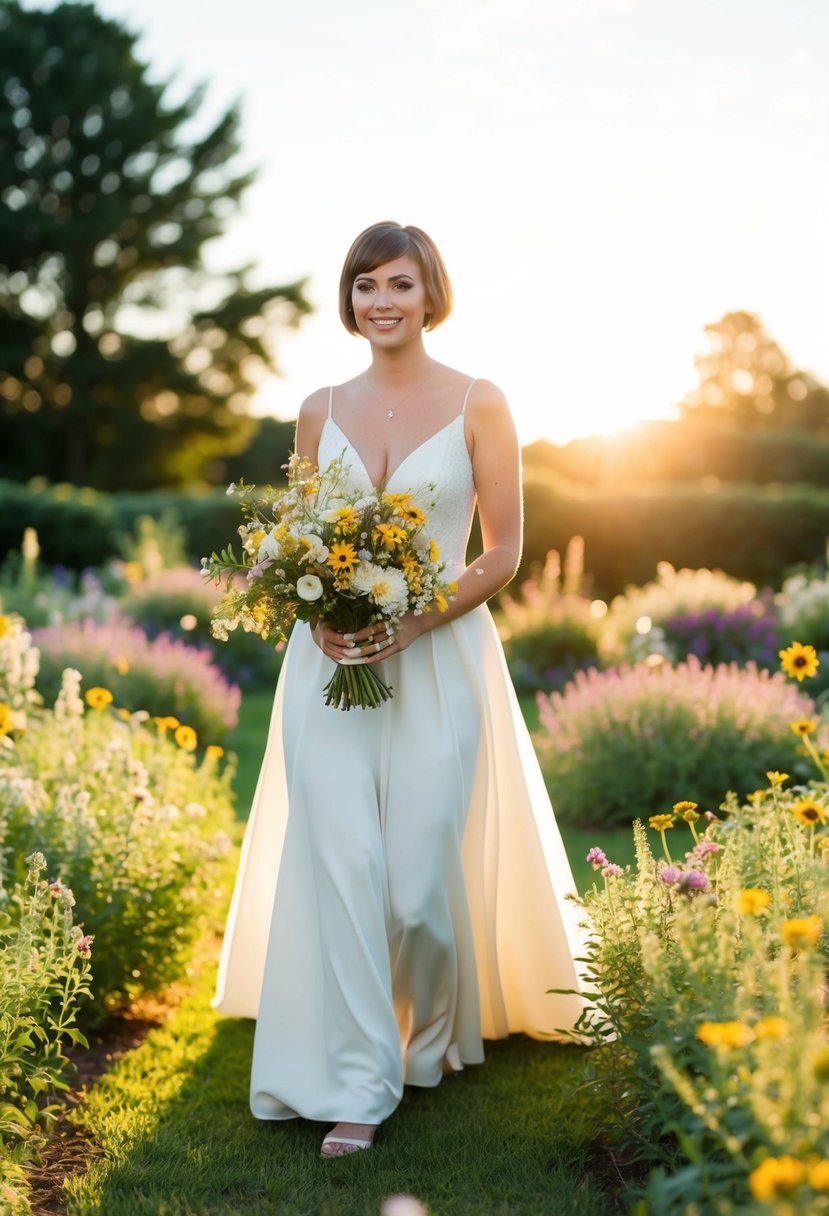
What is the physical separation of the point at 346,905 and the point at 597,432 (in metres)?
23.3

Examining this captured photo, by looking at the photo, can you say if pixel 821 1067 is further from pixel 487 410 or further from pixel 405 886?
pixel 487 410

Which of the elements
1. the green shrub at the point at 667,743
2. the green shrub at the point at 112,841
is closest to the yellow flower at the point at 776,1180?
the green shrub at the point at 112,841

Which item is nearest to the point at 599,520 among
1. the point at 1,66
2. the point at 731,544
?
the point at 731,544

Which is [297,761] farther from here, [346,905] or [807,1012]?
[807,1012]

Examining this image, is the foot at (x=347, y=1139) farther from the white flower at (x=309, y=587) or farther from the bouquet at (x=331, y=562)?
the white flower at (x=309, y=587)

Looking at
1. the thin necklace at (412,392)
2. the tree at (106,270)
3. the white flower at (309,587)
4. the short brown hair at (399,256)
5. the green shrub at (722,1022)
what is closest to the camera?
the green shrub at (722,1022)

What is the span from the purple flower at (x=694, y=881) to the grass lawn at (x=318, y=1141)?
2.13 feet

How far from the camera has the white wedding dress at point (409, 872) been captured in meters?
3.27

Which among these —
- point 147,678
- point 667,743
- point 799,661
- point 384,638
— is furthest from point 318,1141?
point 147,678

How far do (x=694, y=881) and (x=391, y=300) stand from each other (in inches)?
73.6

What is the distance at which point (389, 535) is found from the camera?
301 cm

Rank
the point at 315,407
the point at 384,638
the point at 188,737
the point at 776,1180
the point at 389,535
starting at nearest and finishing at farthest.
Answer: the point at 776,1180 → the point at 389,535 → the point at 384,638 → the point at 315,407 → the point at 188,737

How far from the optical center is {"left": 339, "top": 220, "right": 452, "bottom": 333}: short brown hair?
3.51m

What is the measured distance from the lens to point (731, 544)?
1630cm
